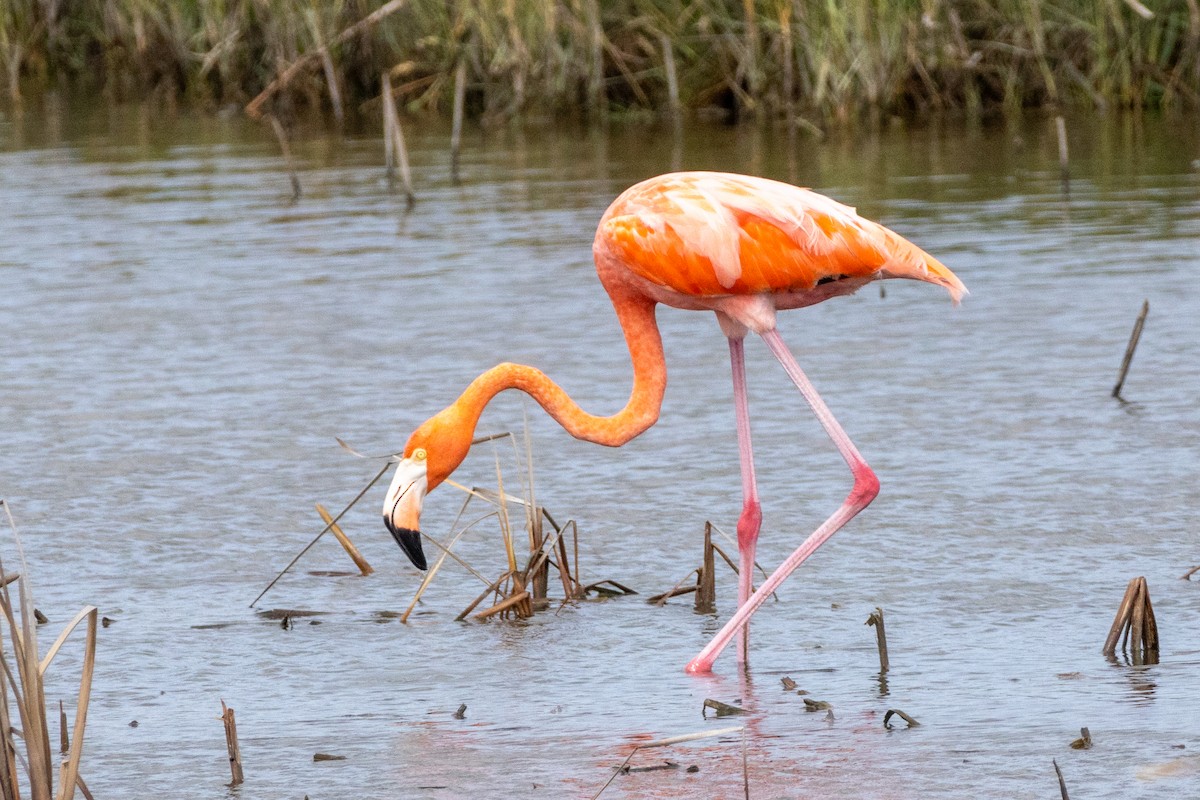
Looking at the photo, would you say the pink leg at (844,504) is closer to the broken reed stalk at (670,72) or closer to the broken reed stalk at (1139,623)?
the broken reed stalk at (1139,623)

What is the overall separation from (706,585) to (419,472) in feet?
3.51

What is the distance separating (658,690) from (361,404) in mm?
3379

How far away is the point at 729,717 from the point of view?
4.65 m

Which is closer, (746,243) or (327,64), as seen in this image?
(746,243)

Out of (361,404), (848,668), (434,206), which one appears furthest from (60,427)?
(434,206)

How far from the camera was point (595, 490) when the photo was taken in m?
6.84

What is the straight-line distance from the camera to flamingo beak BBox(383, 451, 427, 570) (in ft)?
15.8

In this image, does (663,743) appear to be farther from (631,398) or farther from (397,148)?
(397,148)

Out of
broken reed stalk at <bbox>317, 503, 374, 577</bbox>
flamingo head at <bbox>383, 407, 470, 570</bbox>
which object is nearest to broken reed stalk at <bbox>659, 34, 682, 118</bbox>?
broken reed stalk at <bbox>317, 503, 374, 577</bbox>

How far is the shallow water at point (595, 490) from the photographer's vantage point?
450cm

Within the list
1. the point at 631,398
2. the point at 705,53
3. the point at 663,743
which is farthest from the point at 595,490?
the point at 705,53

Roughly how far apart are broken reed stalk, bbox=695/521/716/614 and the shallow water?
0.07 meters

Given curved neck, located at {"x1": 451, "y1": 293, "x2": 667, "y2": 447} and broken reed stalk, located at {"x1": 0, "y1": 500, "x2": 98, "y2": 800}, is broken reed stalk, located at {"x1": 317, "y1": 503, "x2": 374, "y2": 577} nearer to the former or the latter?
curved neck, located at {"x1": 451, "y1": 293, "x2": 667, "y2": 447}

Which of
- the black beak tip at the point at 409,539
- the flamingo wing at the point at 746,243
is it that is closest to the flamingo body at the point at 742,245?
the flamingo wing at the point at 746,243
